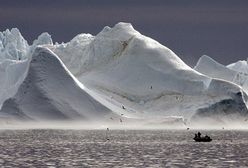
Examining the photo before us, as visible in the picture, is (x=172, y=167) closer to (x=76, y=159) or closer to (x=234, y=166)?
(x=234, y=166)

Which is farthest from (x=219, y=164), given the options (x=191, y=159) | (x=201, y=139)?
(x=201, y=139)

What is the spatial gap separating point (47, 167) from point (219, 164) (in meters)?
20.1

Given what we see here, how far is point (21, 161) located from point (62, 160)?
5388 millimetres

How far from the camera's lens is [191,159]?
88.7 meters

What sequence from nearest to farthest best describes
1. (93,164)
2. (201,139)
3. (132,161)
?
1. (93,164)
2. (132,161)
3. (201,139)

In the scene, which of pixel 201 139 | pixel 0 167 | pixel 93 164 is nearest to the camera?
pixel 0 167

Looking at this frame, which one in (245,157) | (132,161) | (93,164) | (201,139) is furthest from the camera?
(201,139)

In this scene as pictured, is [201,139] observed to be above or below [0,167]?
above

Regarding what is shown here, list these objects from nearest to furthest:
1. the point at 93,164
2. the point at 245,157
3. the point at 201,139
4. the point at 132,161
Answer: the point at 93,164 → the point at 132,161 → the point at 245,157 → the point at 201,139

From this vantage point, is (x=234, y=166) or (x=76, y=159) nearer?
(x=234, y=166)

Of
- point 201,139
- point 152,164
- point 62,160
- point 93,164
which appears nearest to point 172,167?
point 152,164

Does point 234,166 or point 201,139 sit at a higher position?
point 201,139

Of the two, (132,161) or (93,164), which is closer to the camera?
(93,164)

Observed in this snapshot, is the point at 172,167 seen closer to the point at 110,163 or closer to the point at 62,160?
the point at 110,163
